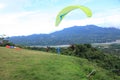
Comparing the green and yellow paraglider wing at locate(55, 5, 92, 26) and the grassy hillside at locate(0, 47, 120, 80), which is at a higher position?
the green and yellow paraglider wing at locate(55, 5, 92, 26)

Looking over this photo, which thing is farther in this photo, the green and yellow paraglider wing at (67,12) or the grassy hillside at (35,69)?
the grassy hillside at (35,69)

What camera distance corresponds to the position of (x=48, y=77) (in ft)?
58.7

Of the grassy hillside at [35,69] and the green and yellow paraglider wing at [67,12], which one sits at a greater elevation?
the green and yellow paraglider wing at [67,12]

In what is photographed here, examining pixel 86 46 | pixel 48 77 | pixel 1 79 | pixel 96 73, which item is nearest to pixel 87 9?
pixel 48 77

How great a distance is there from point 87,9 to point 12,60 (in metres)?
7.44

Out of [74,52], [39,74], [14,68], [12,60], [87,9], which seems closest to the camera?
[87,9]

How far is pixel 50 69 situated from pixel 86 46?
23986 millimetres

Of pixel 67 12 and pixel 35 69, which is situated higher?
pixel 67 12

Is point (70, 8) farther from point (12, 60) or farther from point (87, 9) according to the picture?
point (12, 60)

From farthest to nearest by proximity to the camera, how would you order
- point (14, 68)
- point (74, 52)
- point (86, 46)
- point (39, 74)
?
point (86, 46) → point (74, 52) → point (14, 68) → point (39, 74)

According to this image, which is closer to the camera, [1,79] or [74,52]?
[1,79]

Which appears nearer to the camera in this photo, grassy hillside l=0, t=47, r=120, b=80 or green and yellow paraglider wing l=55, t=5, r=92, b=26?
green and yellow paraglider wing l=55, t=5, r=92, b=26

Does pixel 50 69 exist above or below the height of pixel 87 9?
below

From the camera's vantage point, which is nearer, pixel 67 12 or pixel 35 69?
pixel 67 12
